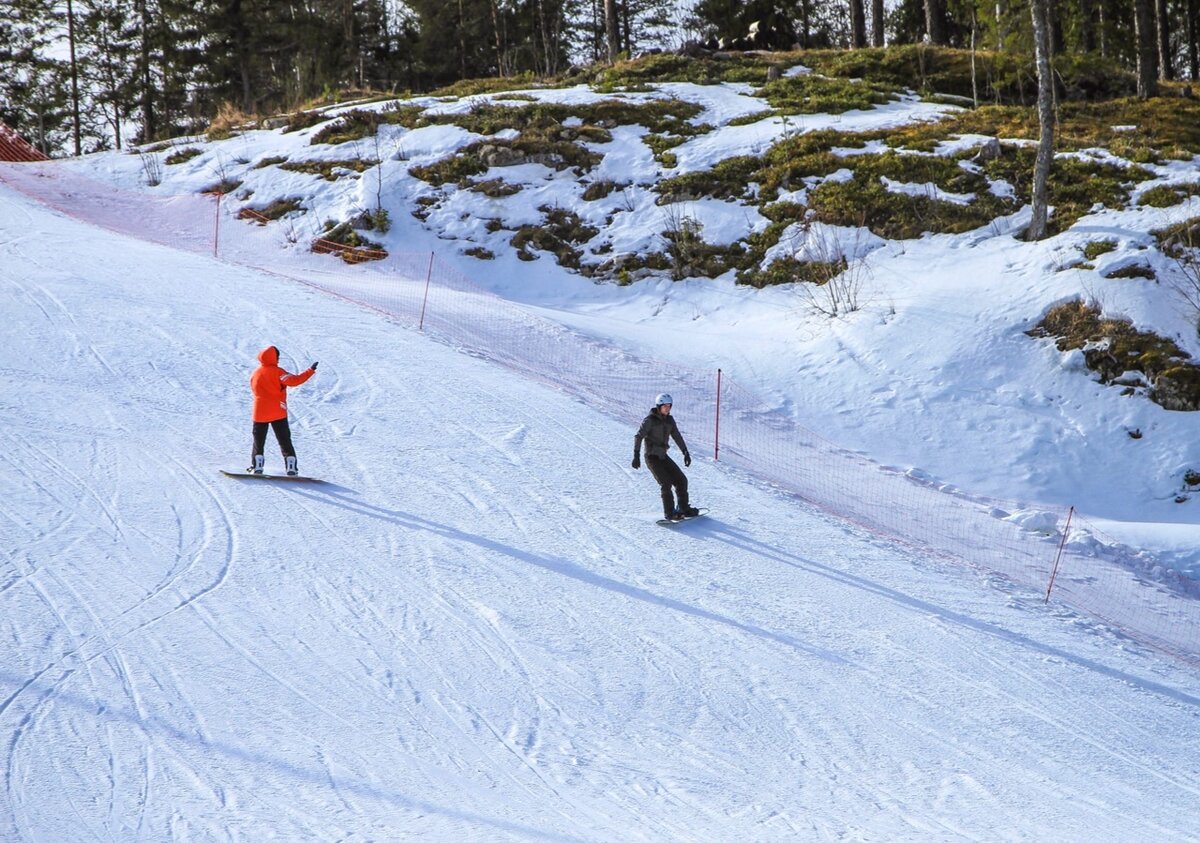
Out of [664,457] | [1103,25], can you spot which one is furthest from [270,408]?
[1103,25]

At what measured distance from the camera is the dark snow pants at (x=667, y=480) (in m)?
11.2

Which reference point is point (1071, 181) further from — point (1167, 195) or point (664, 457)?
point (664, 457)

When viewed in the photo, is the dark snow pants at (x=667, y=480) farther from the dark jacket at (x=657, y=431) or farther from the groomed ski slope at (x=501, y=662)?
the groomed ski slope at (x=501, y=662)

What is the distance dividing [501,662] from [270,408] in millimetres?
5093

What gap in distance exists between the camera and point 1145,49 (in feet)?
81.7

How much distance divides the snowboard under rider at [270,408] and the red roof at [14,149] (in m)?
25.1

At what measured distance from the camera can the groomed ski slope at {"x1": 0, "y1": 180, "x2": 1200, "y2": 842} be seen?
6.19m

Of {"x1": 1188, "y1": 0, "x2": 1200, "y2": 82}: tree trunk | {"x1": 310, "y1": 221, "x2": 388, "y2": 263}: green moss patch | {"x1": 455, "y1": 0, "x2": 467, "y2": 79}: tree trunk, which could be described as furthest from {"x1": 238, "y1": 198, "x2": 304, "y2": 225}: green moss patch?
{"x1": 1188, "y1": 0, "x2": 1200, "y2": 82}: tree trunk

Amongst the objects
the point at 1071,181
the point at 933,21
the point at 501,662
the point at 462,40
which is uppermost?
the point at 462,40

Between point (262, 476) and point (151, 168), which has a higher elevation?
point (151, 168)

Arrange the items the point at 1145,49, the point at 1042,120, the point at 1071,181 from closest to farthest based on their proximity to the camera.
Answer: the point at 1042,120 < the point at 1071,181 < the point at 1145,49

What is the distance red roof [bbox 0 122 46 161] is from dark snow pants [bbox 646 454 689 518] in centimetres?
2855

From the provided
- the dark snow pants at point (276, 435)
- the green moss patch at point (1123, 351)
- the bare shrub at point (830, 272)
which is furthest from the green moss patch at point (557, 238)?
the dark snow pants at point (276, 435)

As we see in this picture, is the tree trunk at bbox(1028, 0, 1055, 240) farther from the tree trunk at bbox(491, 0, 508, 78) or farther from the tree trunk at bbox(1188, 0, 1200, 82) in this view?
the tree trunk at bbox(491, 0, 508, 78)
